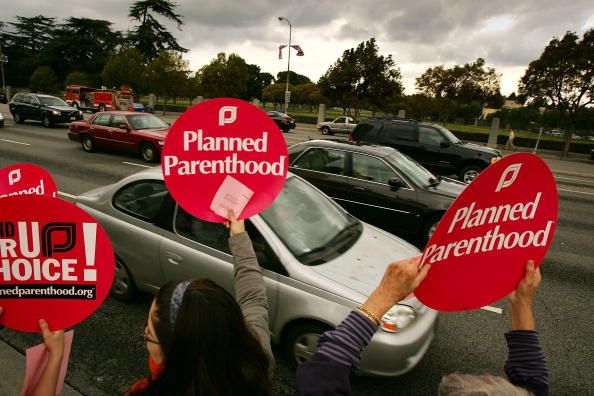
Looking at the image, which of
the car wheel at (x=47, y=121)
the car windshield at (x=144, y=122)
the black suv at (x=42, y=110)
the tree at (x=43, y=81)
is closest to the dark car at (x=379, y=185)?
the car windshield at (x=144, y=122)

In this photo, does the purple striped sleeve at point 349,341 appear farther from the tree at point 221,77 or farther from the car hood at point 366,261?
the tree at point 221,77

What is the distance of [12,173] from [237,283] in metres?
1.65

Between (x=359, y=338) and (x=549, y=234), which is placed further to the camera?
(x=549, y=234)

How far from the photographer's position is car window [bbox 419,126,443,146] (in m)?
10.9

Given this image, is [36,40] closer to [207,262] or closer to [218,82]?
[218,82]

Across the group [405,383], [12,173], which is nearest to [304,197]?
[405,383]

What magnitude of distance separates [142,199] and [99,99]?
37.5 m

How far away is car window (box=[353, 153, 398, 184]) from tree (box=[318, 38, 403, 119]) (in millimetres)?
28925

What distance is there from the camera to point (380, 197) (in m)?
5.87

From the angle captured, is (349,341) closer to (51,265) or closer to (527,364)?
(527,364)

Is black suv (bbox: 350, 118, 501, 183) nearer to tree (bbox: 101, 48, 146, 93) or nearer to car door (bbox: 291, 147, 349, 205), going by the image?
car door (bbox: 291, 147, 349, 205)

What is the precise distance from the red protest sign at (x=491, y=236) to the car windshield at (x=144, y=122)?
12768 millimetres

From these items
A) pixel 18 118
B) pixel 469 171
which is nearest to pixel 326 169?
pixel 469 171

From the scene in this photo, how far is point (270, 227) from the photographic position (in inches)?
122
